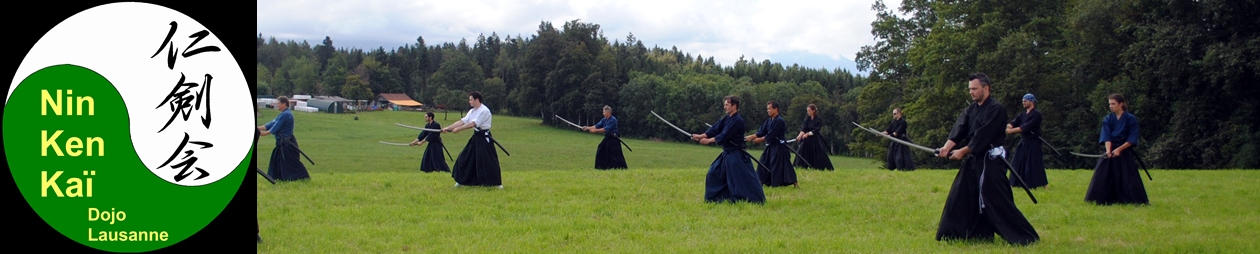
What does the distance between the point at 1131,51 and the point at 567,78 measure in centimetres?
4935

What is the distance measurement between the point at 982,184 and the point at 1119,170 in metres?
4.79

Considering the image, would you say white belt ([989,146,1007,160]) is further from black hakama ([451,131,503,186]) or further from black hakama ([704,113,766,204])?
black hakama ([451,131,503,186])

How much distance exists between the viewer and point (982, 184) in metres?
8.58

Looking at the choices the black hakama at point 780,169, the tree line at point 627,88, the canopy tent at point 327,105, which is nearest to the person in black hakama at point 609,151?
the black hakama at point 780,169

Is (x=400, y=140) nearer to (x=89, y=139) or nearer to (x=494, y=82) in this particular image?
(x=494, y=82)

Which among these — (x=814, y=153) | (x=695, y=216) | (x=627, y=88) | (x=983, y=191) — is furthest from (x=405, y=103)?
(x=983, y=191)

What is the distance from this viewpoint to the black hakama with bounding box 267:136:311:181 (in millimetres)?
15549

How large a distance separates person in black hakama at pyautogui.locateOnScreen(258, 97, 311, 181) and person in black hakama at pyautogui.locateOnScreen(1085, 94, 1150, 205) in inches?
492

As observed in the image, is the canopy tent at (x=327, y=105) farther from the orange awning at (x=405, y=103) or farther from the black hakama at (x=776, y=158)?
the black hakama at (x=776, y=158)

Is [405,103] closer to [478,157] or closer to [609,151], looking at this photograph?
[609,151]

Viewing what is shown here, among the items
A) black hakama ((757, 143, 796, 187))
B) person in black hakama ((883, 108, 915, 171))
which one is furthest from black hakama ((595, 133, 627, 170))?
black hakama ((757, 143, 796, 187))

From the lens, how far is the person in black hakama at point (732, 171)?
1218 centimetres

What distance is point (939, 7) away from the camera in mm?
40625

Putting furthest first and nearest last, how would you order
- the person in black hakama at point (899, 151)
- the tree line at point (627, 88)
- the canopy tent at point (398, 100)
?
the canopy tent at point (398, 100)
the tree line at point (627, 88)
the person in black hakama at point (899, 151)
